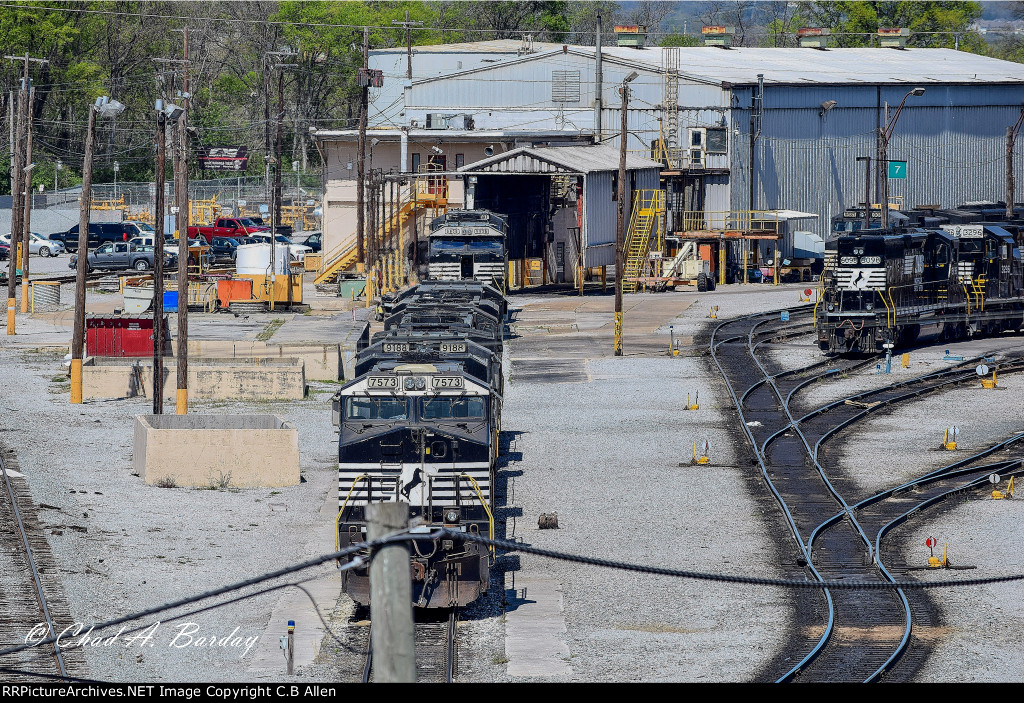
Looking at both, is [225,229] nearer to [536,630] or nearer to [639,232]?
[639,232]

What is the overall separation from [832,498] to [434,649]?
11539mm

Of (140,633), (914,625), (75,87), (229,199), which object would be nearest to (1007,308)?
(914,625)

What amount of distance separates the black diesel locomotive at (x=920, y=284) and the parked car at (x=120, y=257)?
125ft

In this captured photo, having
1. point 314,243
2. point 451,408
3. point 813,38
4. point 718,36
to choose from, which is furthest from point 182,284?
point 813,38

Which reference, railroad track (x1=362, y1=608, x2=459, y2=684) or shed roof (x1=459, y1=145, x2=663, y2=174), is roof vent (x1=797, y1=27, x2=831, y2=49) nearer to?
shed roof (x1=459, y1=145, x2=663, y2=174)

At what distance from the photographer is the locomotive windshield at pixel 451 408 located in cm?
1975

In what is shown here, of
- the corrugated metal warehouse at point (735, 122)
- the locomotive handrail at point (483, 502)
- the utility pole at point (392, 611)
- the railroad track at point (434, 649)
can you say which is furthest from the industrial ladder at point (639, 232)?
the utility pole at point (392, 611)

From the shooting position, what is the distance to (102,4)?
10738 centimetres

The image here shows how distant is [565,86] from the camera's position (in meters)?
74.9

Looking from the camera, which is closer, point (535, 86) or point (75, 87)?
point (535, 86)

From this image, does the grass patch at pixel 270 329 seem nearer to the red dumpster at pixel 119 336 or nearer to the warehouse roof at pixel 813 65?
the red dumpster at pixel 119 336

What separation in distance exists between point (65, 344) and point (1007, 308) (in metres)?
34.3

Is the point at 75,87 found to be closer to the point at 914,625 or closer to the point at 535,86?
the point at 535,86

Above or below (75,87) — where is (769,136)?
below
